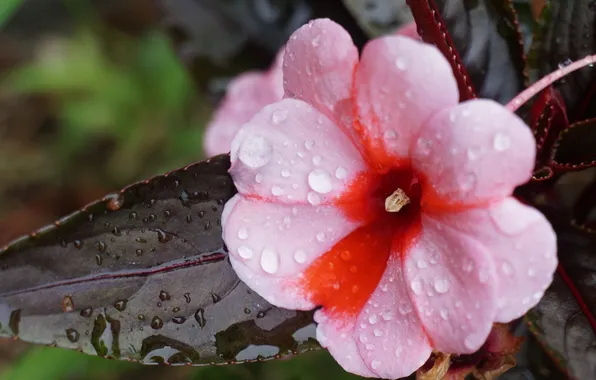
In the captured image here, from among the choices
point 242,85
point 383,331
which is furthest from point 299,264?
point 242,85

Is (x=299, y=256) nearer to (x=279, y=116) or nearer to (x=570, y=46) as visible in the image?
(x=279, y=116)

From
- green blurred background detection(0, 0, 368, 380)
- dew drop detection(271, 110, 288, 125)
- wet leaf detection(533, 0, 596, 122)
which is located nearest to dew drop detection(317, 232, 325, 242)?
dew drop detection(271, 110, 288, 125)

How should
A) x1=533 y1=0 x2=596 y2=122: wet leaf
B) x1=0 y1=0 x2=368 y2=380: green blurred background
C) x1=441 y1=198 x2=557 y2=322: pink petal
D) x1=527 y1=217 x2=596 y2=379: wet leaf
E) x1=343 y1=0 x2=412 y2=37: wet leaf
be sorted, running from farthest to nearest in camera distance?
1. x1=0 y1=0 x2=368 y2=380: green blurred background
2. x1=343 y1=0 x2=412 y2=37: wet leaf
3. x1=533 y1=0 x2=596 y2=122: wet leaf
4. x1=527 y1=217 x2=596 y2=379: wet leaf
5. x1=441 y1=198 x2=557 y2=322: pink petal

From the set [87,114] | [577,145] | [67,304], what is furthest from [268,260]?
[87,114]

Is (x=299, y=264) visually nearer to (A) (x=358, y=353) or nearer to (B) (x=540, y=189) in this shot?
(A) (x=358, y=353)

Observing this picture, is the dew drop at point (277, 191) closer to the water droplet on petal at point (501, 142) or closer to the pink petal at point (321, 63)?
the pink petal at point (321, 63)

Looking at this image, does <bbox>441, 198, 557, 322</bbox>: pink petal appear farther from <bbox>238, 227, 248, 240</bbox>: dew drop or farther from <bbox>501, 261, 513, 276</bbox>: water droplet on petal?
<bbox>238, 227, 248, 240</bbox>: dew drop

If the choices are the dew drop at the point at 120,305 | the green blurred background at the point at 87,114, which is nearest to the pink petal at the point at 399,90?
the dew drop at the point at 120,305
